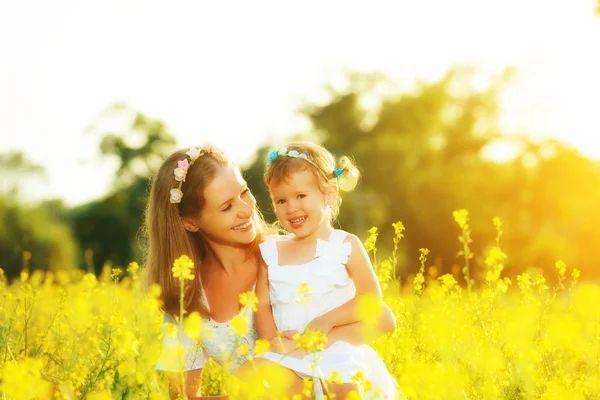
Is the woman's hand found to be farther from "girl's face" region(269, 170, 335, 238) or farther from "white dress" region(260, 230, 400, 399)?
"girl's face" region(269, 170, 335, 238)

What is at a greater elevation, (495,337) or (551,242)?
(495,337)

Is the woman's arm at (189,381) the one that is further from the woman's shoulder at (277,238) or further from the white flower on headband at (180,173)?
→ the white flower on headband at (180,173)

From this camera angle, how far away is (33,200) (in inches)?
1164

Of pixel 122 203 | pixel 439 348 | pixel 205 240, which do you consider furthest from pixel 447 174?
pixel 439 348

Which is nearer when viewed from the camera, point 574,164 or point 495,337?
point 495,337

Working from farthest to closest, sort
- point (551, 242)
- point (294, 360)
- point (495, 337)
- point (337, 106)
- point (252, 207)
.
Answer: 1. point (337, 106)
2. point (551, 242)
3. point (252, 207)
4. point (495, 337)
5. point (294, 360)

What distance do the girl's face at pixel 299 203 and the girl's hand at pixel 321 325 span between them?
1.58ft

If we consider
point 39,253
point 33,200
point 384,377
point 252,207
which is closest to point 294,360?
point 384,377

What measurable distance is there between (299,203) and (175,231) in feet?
2.79

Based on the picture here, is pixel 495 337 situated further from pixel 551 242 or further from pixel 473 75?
pixel 473 75

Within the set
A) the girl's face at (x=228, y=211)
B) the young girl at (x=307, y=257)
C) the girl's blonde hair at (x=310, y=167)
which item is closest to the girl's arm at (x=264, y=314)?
the young girl at (x=307, y=257)

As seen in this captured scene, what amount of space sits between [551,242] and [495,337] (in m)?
20.1

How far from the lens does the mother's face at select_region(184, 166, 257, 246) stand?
13.8 feet

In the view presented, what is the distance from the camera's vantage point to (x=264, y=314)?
4.02 meters
